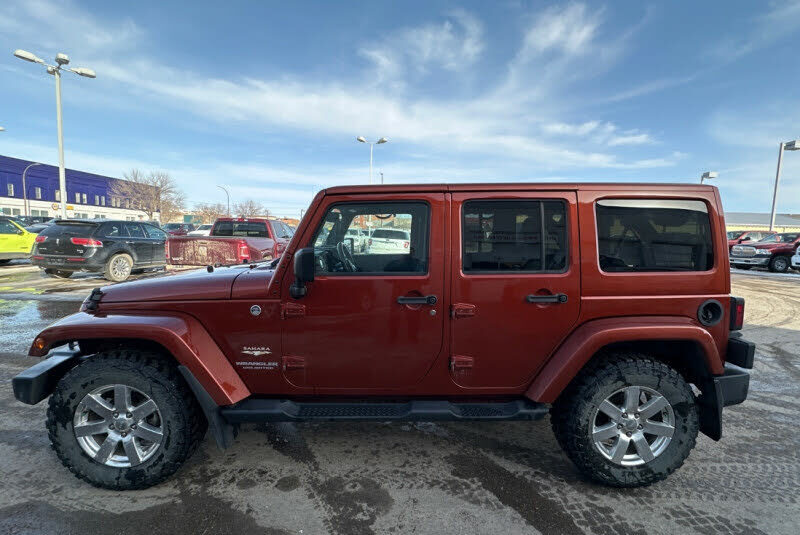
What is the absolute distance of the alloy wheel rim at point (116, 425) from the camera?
2.43 meters

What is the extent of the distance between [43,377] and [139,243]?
1004cm

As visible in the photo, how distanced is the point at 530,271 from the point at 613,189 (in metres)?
0.79

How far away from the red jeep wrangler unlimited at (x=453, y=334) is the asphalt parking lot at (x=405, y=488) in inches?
8.6

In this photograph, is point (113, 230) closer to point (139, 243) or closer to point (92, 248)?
point (139, 243)

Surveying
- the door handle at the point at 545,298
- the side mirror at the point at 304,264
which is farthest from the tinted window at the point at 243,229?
the door handle at the point at 545,298

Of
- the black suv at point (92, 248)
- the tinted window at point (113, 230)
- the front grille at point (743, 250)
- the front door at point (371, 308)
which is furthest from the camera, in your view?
the front grille at point (743, 250)

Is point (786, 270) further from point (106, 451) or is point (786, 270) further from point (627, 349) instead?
point (106, 451)

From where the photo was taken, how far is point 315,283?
2453 millimetres

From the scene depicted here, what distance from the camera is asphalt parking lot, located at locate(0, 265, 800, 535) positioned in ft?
7.18

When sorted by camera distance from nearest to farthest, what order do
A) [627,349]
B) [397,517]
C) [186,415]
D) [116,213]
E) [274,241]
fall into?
[397,517], [186,415], [627,349], [274,241], [116,213]

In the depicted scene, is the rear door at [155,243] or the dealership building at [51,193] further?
the dealership building at [51,193]

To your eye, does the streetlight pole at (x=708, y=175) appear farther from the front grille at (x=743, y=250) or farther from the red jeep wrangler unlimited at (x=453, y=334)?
the red jeep wrangler unlimited at (x=453, y=334)

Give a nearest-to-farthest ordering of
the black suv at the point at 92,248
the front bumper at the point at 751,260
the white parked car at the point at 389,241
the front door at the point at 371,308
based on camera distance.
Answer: the front door at the point at 371,308 < the white parked car at the point at 389,241 < the black suv at the point at 92,248 < the front bumper at the point at 751,260

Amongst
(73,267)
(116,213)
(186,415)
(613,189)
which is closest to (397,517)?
(186,415)
